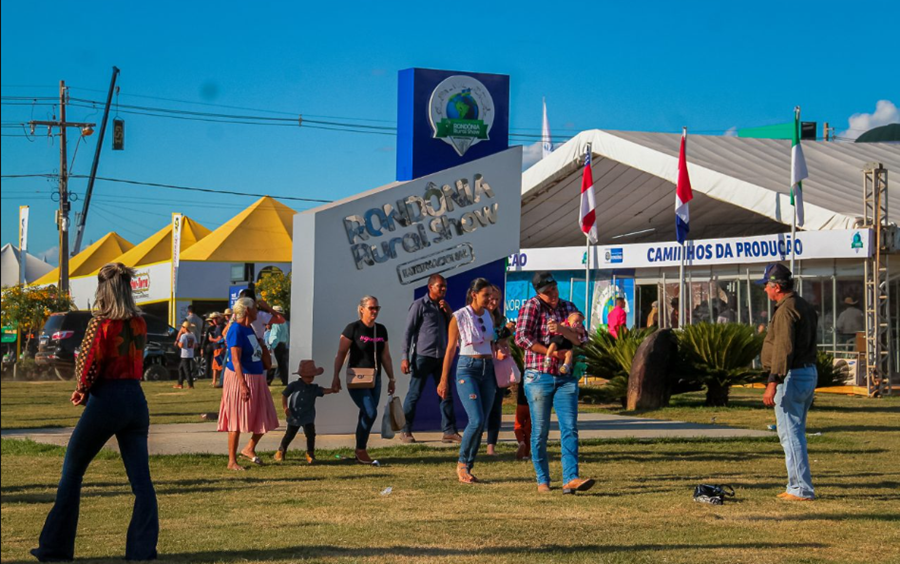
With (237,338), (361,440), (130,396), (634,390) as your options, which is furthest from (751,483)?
(634,390)

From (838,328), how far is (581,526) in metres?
22.4

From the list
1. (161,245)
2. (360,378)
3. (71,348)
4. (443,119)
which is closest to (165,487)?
(360,378)

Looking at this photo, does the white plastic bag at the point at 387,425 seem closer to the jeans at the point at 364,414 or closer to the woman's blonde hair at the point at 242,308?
the jeans at the point at 364,414

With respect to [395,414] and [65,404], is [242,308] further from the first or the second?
[65,404]

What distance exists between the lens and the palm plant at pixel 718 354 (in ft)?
61.2

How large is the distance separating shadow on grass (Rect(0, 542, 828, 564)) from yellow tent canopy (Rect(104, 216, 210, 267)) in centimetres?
4570

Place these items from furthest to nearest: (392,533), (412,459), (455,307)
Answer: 1. (455,307)
2. (412,459)
3. (392,533)

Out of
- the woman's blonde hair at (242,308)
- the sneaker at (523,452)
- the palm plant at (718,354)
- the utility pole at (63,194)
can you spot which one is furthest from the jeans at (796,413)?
the utility pole at (63,194)

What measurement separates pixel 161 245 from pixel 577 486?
48.0 meters

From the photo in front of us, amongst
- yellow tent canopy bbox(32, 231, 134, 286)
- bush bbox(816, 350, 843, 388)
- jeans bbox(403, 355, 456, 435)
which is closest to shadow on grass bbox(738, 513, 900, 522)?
jeans bbox(403, 355, 456, 435)

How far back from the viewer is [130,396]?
6.40m

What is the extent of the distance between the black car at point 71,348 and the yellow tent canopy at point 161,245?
817 inches

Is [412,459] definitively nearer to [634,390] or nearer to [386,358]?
[386,358]

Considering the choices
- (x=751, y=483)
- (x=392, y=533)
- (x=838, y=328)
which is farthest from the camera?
(x=838, y=328)
